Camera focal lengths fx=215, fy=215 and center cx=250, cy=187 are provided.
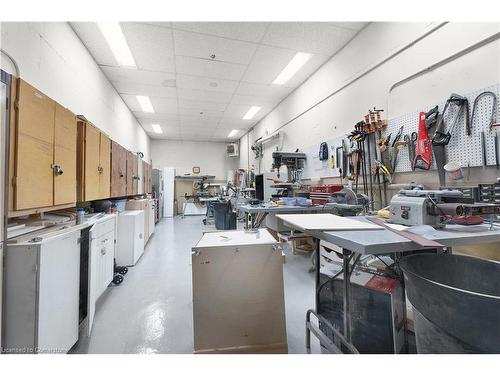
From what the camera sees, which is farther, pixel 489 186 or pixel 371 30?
pixel 371 30

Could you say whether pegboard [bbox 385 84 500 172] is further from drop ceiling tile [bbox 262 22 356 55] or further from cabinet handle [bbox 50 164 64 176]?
cabinet handle [bbox 50 164 64 176]

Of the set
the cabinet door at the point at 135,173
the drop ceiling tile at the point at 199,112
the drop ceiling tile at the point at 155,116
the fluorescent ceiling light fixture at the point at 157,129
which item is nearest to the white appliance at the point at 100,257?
the cabinet door at the point at 135,173

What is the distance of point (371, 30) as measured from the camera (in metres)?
2.74

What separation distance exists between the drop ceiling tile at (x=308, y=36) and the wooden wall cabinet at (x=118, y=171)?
2.70 metres

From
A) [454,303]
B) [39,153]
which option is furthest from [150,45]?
[454,303]

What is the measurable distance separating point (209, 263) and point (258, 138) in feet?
19.2

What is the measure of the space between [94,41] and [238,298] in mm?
3828

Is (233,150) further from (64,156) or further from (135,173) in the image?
(64,156)

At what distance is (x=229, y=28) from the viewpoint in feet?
9.23

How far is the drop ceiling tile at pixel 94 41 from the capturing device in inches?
107

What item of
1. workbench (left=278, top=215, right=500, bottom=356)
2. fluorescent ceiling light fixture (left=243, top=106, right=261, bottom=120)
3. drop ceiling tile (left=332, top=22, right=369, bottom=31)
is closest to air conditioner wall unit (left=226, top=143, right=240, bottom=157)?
fluorescent ceiling light fixture (left=243, top=106, right=261, bottom=120)

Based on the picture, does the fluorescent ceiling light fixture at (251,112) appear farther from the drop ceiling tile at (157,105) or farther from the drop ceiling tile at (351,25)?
the drop ceiling tile at (351,25)
